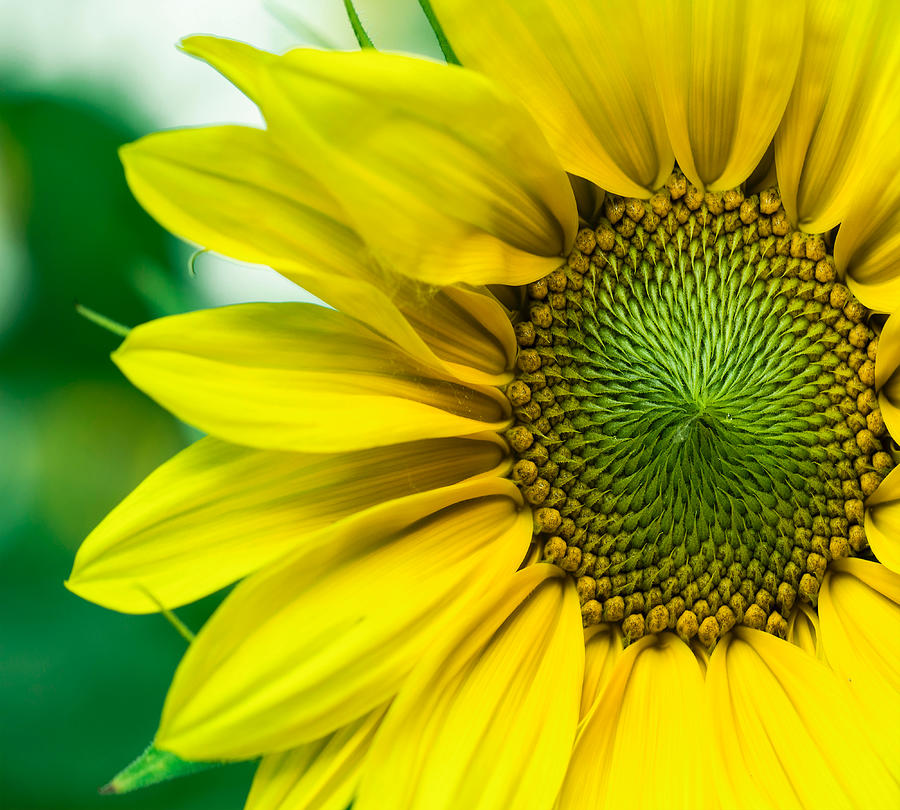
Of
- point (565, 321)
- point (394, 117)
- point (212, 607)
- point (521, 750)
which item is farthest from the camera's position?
point (212, 607)

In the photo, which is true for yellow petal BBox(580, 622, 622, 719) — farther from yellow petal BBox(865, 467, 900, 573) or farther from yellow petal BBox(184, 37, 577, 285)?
yellow petal BBox(184, 37, 577, 285)

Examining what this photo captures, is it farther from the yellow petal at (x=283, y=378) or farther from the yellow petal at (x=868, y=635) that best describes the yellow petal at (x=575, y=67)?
the yellow petal at (x=868, y=635)

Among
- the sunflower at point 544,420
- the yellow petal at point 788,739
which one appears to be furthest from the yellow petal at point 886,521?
the yellow petal at point 788,739

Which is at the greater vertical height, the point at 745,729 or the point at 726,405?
the point at 726,405

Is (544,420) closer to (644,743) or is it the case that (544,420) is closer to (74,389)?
(644,743)

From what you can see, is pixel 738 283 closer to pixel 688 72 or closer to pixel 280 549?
pixel 688 72

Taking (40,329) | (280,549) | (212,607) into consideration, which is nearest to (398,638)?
(280,549)

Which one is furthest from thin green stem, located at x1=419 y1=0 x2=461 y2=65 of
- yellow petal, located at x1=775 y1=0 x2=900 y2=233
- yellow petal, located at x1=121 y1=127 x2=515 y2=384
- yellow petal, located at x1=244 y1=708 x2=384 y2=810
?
yellow petal, located at x1=244 y1=708 x2=384 y2=810
